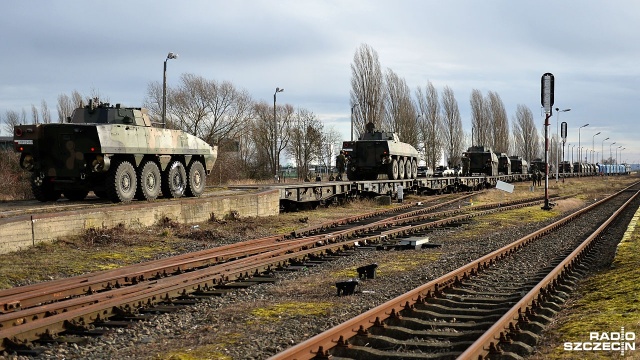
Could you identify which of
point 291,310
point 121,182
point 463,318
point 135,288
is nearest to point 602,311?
point 463,318

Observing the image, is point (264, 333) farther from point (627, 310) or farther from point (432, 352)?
point (627, 310)

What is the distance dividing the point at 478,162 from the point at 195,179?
35146mm

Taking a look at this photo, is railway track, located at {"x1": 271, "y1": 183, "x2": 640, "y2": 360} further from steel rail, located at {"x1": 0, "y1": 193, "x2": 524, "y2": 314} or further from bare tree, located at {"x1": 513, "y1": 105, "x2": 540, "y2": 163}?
bare tree, located at {"x1": 513, "y1": 105, "x2": 540, "y2": 163}

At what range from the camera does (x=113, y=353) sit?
6.29 meters

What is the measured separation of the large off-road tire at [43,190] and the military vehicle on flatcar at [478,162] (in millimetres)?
38430

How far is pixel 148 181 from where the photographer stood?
18375 millimetres

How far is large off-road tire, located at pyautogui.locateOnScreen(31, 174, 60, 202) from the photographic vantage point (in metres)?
17.1

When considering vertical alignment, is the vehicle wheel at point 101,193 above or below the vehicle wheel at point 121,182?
below

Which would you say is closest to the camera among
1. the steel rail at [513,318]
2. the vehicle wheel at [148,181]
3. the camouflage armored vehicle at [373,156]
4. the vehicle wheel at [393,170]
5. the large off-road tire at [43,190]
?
the steel rail at [513,318]

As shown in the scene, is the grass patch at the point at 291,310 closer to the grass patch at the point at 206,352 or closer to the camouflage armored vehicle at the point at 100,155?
the grass patch at the point at 206,352

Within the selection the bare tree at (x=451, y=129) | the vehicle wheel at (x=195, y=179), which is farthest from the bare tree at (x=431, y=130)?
the vehicle wheel at (x=195, y=179)

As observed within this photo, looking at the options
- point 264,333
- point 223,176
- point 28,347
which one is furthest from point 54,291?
point 223,176

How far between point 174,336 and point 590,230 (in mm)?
14636

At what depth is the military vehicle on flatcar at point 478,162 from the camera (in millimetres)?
51812
